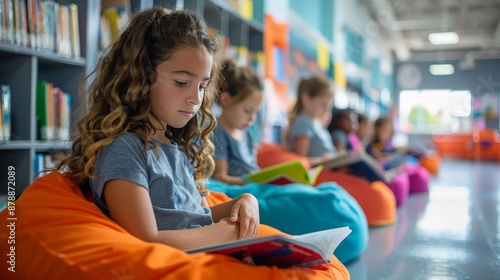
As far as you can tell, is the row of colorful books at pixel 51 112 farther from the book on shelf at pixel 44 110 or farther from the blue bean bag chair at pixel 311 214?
the blue bean bag chair at pixel 311 214

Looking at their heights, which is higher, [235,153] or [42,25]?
[42,25]

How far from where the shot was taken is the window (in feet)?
26.3

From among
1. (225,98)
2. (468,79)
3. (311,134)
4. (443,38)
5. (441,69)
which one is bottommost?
(311,134)

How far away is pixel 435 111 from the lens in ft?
31.8

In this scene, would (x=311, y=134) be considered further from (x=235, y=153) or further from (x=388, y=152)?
(x=388, y=152)

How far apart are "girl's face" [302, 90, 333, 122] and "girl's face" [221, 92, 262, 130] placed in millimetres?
970

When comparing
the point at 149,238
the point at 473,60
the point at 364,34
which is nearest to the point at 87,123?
the point at 149,238

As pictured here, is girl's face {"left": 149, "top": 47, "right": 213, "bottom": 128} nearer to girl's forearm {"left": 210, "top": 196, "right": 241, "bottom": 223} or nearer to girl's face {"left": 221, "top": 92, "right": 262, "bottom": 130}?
girl's forearm {"left": 210, "top": 196, "right": 241, "bottom": 223}

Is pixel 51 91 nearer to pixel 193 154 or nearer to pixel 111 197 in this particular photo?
pixel 193 154

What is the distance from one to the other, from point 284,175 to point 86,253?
45.8 inches

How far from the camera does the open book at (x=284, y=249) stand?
83 cm

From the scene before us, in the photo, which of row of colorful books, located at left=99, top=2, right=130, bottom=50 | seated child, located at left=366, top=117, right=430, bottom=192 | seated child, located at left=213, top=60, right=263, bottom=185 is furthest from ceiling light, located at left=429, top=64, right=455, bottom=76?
row of colorful books, located at left=99, top=2, right=130, bottom=50

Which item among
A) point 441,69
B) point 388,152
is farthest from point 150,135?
point 441,69

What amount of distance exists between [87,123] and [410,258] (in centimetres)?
127
